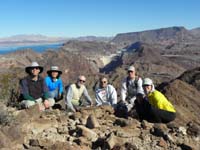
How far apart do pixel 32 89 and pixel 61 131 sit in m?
2.69

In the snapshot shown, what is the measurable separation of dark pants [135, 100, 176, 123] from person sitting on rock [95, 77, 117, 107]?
197 cm

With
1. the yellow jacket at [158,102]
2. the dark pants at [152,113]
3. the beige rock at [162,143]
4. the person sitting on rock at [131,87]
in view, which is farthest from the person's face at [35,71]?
the beige rock at [162,143]

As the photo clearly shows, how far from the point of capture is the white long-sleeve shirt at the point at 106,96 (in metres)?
10.7

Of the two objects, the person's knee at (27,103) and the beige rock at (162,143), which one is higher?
the person's knee at (27,103)

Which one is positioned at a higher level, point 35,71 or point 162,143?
point 35,71

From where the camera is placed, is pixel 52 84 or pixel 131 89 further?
pixel 52 84

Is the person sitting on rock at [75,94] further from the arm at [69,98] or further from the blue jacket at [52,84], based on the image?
the blue jacket at [52,84]

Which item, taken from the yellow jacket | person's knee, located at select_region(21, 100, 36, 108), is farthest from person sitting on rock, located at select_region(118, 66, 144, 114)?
person's knee, located at select_region(21, 100, 36, 108)

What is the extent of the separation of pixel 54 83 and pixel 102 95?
1.48m

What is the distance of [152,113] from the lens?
27.6 ft

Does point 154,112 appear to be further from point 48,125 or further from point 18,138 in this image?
point 18,138

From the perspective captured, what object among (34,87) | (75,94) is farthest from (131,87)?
(34,87)

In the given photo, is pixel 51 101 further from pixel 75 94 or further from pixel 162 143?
pixel 162 143

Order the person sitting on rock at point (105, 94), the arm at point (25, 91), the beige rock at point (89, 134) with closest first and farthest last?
the beige rock at point (89, 134) → the arm at point (25, 91) → the person sitting on rock at point (105, 94)
